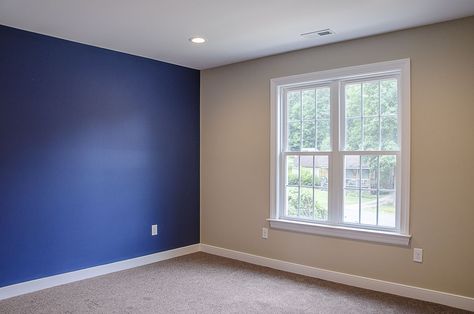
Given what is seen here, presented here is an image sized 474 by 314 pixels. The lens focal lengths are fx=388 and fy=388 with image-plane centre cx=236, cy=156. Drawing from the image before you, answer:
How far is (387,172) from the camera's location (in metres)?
3.54

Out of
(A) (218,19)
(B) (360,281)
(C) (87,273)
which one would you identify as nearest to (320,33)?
(A) (218,19)

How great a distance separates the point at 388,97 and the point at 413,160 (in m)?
0.62

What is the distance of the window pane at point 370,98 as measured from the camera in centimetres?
359

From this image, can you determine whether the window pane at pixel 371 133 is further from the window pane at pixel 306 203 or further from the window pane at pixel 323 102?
the window pane at pixel 306 203

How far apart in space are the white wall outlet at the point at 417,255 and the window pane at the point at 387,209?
29cm

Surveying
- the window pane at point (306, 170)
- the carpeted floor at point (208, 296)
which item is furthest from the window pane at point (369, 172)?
the carpeted floor at point (208, 296)

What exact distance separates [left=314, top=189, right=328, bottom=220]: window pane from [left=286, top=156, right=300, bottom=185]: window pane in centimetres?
27

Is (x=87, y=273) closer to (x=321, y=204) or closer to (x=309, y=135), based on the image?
(x=321, y=204)

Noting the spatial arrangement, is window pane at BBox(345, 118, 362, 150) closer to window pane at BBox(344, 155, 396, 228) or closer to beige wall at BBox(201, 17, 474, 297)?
window pane at BBox(344, 155, 396, 228)

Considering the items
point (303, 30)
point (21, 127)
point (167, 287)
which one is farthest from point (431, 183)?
point (21, 127)

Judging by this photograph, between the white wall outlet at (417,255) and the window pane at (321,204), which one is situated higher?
the window pane at (321,204)

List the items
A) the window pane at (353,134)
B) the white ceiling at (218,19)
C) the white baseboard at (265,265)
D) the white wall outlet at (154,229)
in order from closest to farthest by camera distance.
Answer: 1. the white ceiling at (218,19)
2. the white baseboard at (265,265)
3. the window pane at (353,134)
4. the white wall outlet at (154,229)

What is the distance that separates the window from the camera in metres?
3.46

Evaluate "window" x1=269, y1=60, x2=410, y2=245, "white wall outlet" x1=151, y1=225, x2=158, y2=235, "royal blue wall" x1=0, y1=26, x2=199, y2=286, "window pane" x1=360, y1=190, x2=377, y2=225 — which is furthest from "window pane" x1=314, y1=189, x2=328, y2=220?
"white wall outlet" x1=151, y1=225, x2=158, y2=235
